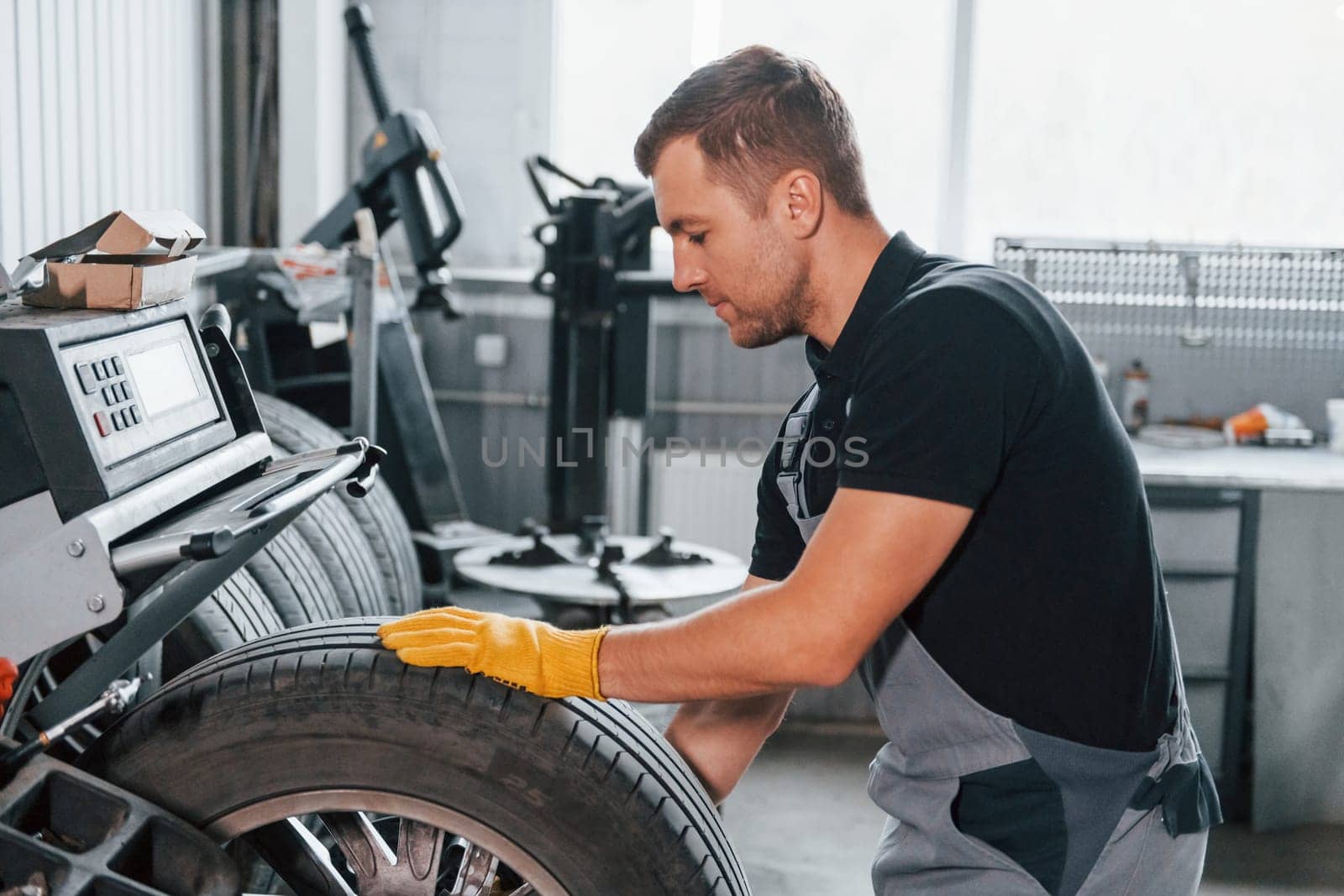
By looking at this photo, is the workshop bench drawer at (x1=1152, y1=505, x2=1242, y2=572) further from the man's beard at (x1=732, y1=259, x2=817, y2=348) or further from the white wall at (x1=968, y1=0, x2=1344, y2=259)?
the man's beard at (x1=732, y1=259, x2=817, y2=348)

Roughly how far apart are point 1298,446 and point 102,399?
299cm

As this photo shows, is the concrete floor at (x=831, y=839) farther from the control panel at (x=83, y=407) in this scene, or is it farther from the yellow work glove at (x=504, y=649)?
the control panel at (x=83, y=407)

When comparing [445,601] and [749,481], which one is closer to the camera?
[445,601]

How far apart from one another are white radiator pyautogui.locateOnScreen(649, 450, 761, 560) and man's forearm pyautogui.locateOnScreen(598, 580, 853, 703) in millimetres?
2451

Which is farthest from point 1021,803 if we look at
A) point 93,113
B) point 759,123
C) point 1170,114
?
point 1170,114

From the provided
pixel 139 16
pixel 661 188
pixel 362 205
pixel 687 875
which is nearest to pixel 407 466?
pixel 362 205

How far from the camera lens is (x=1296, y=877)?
2.67 metres

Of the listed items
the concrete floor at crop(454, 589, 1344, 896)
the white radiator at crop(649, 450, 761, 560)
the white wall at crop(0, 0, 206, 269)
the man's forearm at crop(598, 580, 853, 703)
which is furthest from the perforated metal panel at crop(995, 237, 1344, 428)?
the man's forearm at crop(598, 580, 853, 703)

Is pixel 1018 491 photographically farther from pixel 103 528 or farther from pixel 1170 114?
pixel 1170 114

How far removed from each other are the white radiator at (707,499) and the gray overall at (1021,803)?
2320 millimetres

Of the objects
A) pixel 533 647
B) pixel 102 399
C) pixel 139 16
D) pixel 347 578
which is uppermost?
pixel 139 16

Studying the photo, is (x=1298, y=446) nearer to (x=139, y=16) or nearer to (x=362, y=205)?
(x=362, y=205)

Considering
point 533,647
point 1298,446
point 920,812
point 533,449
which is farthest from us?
point 533,449

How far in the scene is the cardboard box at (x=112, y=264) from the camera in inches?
40.5
